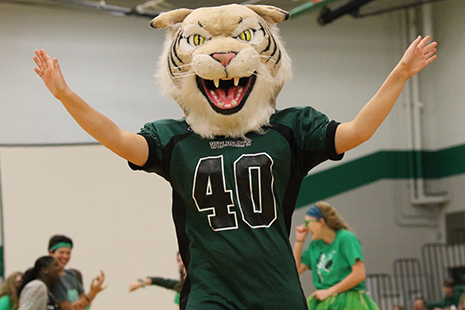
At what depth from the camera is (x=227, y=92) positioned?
2.35 m

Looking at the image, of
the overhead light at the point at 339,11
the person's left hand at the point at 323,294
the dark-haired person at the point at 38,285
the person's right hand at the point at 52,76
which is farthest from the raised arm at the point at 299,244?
the overhead light at the point at 339,11

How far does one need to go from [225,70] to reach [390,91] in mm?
646

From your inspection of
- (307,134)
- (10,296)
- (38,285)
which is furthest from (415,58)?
(10,296)

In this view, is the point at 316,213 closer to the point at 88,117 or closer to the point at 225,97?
→ the point at 225,97

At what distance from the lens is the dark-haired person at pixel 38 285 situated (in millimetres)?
4074

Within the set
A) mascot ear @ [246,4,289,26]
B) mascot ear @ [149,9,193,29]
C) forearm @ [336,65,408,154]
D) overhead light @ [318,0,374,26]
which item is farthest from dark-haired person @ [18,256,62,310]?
overhead light @ [318,0,374,26]

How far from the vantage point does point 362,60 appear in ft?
31.4

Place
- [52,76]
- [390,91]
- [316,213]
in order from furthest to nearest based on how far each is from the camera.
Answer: [316,213]
[390,91]
[52,76]

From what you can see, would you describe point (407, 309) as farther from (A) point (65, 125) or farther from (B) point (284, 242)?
(B) point (284, 242)

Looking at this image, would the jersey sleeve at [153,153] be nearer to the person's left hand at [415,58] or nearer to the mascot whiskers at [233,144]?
the mascot whiskers at [233,144]

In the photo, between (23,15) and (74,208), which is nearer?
(74,208)

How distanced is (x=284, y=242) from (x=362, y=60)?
7.90 metres

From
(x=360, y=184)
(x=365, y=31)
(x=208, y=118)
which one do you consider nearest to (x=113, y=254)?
(x=360, y=184)

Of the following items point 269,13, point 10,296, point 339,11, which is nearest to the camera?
point 269,13
